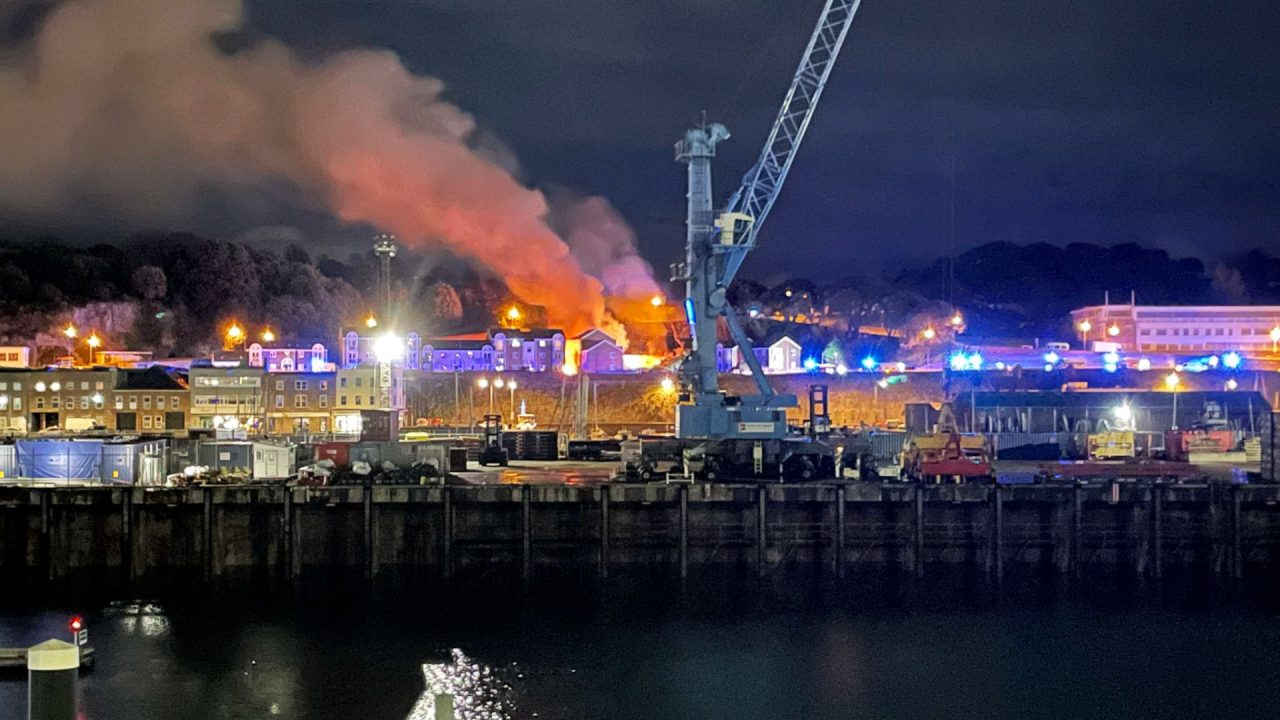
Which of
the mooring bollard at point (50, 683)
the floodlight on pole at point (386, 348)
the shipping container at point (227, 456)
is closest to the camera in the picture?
the mooring bollard at point (50, 683)

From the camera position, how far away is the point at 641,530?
27531mm

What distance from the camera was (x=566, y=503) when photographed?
27.3 meters

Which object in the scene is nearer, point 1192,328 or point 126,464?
point 126,464

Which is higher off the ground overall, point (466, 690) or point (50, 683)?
point (50, 683)

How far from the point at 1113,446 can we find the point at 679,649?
2233cm

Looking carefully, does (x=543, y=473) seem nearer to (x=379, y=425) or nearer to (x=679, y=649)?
(x=379, y=425)

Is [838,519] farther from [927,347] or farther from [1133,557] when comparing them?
[927,347]

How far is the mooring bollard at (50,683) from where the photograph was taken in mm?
6859

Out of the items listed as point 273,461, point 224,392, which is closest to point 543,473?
point 273,461

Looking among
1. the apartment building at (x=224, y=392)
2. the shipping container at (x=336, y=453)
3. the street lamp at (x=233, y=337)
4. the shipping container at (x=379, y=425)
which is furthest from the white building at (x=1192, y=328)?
the shipping container at (x=336, y=453)

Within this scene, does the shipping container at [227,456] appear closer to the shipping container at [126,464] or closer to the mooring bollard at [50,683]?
the shipping container at [126,464]

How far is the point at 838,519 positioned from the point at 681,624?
524 cm

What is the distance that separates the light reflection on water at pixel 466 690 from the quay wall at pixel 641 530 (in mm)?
5394

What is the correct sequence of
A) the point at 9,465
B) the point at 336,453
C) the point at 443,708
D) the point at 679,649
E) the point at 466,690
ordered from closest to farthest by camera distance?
the point at 443,708 < the point at 466,690 < the point at 679,649 < the point at 336,453 < the point at 9,465
